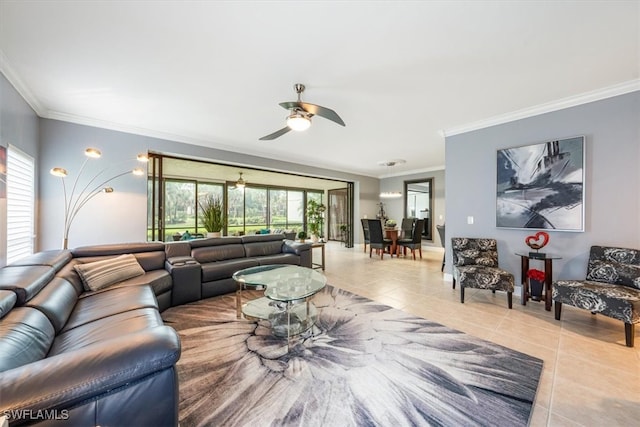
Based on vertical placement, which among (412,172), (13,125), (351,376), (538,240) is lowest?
(351,376)

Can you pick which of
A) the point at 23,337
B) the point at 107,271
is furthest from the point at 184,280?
the point at 23,337

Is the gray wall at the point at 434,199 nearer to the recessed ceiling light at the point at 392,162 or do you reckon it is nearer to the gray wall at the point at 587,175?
the recessed ceiling light at the point at 392,162

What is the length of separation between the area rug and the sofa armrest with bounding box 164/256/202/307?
19.1 inches

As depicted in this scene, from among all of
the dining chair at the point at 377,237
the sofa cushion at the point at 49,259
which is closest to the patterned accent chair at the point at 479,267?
the dining chair at the point at 377,237

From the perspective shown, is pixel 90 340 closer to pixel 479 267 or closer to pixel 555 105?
pixel 479 267

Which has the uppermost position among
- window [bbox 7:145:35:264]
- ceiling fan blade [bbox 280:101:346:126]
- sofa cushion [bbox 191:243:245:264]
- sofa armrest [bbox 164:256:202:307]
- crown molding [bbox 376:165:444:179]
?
crown molding [bbox 376:165:444:179]

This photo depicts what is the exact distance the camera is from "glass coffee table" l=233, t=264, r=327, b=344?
2364 millimetres

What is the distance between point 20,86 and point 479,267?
5.99 metres

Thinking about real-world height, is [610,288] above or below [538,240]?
below

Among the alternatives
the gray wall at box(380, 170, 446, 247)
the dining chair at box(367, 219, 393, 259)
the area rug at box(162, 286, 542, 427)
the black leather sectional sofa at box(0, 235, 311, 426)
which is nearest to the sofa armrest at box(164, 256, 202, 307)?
the black leather sectional sofa at box(0, 235, 311, 426)

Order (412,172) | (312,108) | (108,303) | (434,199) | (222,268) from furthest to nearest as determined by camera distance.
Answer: (412,172)
(434,199)
(222,268)
(312,108)
(108,303)

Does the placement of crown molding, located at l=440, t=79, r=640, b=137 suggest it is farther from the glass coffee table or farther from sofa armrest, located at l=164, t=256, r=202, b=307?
sofa armrest, located at l=164, t=256, r=202, b=307

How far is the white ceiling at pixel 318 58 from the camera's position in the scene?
69.3 inches

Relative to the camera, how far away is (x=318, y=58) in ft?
7.44
